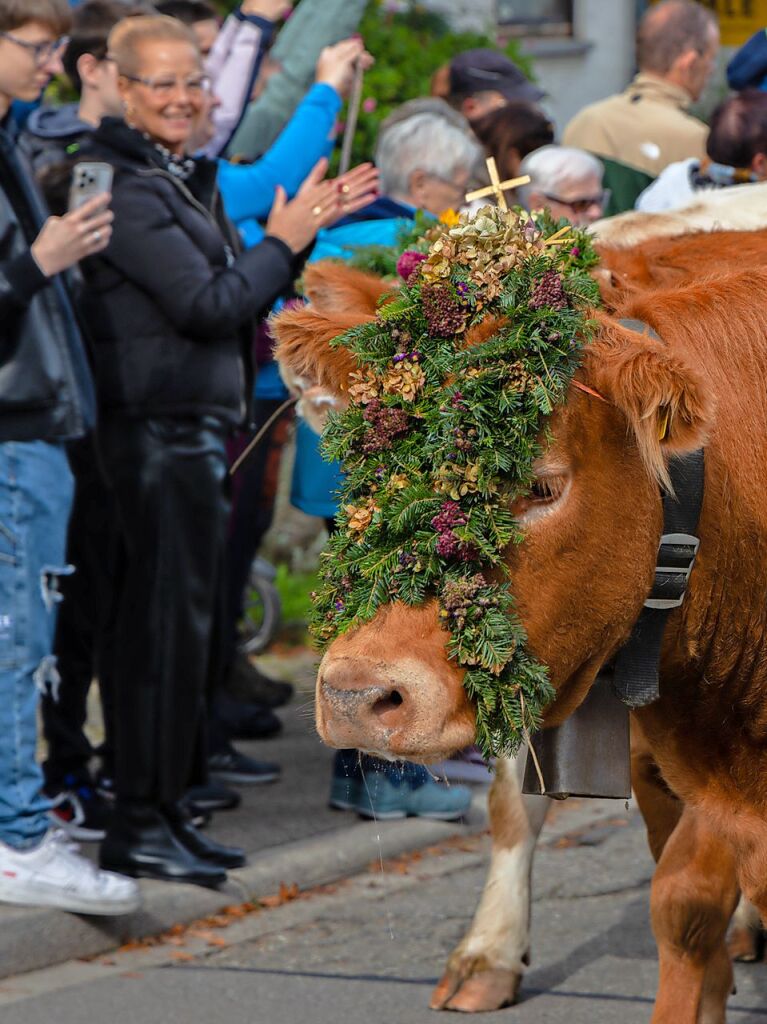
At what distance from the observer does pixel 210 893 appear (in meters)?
5.49

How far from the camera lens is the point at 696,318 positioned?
336 centimetres

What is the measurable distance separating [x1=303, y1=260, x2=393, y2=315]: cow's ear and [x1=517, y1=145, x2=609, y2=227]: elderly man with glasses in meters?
2.52

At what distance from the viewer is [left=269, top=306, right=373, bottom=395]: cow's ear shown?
3383 mm

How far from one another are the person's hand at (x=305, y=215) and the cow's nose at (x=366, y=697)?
300cm

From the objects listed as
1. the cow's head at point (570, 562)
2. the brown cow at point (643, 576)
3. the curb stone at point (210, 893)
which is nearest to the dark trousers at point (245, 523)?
the curb stone at point (210, 893)

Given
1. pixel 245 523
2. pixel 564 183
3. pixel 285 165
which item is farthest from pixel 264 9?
pixel 245 523

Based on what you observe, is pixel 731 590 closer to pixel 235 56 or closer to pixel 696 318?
pixel 696 318

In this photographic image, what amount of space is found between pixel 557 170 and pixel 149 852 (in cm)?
294

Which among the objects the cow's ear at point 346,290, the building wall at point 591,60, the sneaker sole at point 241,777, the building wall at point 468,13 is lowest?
the sneaker sole at point 241,777

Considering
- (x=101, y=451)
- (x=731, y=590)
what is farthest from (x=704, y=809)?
(x=101, y=451)

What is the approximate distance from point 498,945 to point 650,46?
5.54 meters

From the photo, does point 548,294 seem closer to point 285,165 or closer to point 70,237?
point 70,237

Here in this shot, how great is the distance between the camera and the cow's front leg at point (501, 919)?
4766mm

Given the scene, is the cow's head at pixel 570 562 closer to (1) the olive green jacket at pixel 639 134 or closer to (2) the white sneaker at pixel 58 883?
(2) the white sneaker at pixel 58 883
